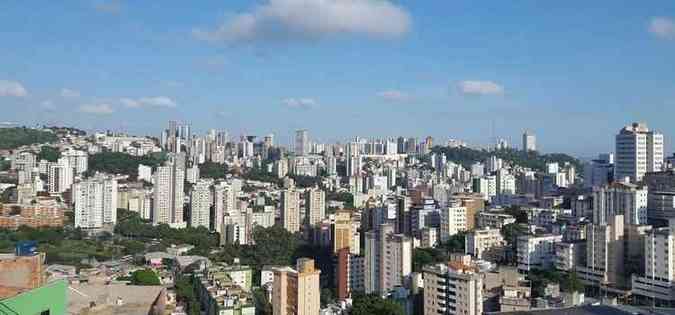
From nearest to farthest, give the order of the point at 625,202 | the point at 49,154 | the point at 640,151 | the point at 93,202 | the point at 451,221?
the point at 625,202 → the point at 451,221 → the point at 640,151 → the point at 93,202 → the point at 49,154

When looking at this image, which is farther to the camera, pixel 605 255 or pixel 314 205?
pixel 314 205

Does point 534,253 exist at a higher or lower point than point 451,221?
lower

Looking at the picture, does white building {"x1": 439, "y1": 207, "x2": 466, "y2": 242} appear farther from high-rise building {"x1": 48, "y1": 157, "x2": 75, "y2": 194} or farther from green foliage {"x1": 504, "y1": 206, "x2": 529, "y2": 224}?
high-rise building {"x1": 48, "y1": 157, "x2": 75, "y2": 194}

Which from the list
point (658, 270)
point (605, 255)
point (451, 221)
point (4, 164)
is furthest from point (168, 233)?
point (658, 270)

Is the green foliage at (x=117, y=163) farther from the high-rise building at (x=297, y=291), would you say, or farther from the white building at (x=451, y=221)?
the high-rise building at (x=297, y=291)

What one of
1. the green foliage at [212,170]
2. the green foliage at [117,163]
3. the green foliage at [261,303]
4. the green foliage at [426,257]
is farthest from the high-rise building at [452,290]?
the green foliage at [212,170]

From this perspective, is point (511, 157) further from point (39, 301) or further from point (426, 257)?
point (39, 301)

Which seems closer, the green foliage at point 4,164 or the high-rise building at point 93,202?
the high-rise building at point 93,202
